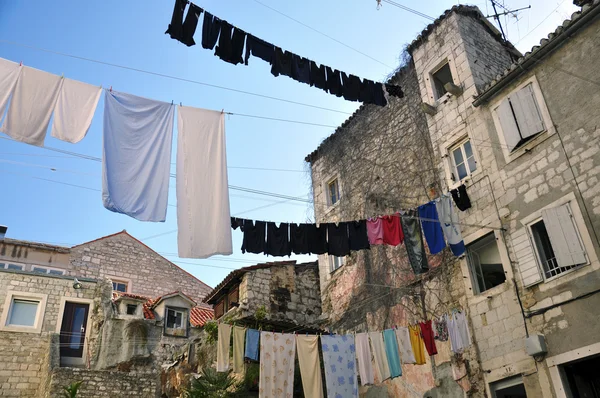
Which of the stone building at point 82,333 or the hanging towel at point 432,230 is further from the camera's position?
the stone building at point 82,333

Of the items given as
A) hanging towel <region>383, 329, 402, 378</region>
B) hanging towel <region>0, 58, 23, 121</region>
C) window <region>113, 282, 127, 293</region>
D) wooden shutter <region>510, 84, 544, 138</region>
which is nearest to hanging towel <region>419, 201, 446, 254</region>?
hanging towel <region>383, 329, 402, 378</region>

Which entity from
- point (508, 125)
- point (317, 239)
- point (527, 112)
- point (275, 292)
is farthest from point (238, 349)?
point (527, 112)

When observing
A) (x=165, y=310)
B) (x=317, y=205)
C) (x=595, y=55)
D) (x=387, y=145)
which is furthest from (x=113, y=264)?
(x=595, y=55)

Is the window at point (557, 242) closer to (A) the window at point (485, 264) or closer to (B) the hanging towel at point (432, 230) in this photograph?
(A) the window at point (485, 264)

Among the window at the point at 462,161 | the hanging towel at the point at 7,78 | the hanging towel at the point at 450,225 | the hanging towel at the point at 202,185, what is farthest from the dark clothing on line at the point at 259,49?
the window at the point at 462,161

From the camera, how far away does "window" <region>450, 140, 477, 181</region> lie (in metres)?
13.4

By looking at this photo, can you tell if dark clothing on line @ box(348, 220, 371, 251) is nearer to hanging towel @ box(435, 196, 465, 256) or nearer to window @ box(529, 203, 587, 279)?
hanging towel @ box(435, 196, 465, 256)

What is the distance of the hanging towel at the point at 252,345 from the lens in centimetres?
1233

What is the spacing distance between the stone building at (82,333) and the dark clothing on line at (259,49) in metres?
11.6

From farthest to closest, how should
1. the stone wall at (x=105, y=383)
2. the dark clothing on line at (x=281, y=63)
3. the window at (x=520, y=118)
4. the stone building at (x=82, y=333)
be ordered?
1. the stone building at (x=82, y=333)
2. the stone wall at (x=105, y=383)
3. the window at (x=520, y=118)
4. the dark clothing on line at (x=281, y=63)

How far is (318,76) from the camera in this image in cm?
1205

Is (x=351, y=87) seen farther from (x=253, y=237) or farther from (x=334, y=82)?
(x=253, y=237)

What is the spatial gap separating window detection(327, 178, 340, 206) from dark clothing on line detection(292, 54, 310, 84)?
7124mm

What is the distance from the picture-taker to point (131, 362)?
2102 centimetres
